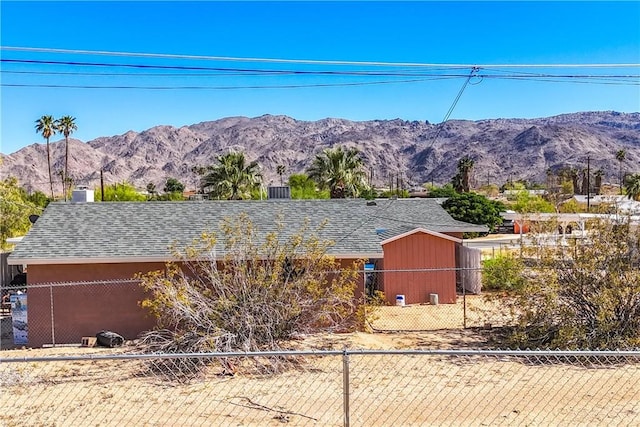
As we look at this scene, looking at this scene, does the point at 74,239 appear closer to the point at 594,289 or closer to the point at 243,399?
the point at 243,399

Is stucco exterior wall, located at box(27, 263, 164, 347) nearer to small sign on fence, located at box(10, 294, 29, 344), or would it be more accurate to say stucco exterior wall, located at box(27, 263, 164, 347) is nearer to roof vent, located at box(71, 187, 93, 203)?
small sign on fence, located at box(10, 294, 29, 344)

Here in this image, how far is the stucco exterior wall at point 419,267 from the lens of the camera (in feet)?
66.6

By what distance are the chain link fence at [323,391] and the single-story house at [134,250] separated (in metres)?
2.61

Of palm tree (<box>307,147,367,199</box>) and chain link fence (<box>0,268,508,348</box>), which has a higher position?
palm tree (<box>307,147,367,199</box>)

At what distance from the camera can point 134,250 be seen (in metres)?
15.7

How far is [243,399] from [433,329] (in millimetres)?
7382

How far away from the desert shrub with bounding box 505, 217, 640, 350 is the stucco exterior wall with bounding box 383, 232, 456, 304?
7095mm

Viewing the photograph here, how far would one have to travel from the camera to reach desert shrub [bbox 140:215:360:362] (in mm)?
12711

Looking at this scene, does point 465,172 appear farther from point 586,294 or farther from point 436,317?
point 586,294

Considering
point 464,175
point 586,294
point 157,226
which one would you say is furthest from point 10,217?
point 464,175

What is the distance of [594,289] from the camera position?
12.8 m

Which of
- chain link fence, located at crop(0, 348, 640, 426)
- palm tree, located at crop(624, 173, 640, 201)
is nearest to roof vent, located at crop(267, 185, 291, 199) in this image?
chain link fence, located at crop(0, 348, 640, 426)

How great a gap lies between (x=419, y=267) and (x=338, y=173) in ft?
69.5

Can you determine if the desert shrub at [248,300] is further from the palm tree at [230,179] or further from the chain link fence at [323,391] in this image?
the palm tree at [230,179]
